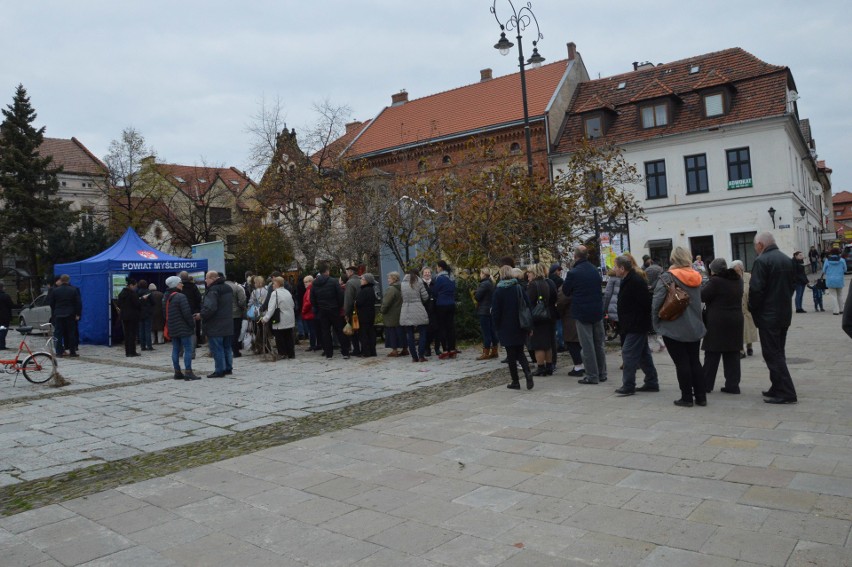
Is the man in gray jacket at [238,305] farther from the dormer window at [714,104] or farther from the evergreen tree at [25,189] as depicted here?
the evergreen tree at [25,189]

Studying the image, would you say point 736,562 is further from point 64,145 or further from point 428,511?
point 64,145

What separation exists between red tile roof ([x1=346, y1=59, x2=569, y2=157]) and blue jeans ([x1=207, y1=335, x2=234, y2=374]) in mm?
26781

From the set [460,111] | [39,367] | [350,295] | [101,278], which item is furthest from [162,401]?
[460,111]

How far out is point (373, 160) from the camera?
45.0 meters

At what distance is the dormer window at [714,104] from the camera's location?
1352 inches

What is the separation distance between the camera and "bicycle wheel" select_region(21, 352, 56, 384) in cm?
1191

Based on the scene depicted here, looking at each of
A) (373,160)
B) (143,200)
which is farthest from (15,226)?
(373,160)

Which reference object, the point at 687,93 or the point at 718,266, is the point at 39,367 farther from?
the point at 687,93

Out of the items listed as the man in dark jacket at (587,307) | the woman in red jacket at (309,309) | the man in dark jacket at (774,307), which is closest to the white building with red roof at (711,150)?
the woman in red jacket at (309,309)

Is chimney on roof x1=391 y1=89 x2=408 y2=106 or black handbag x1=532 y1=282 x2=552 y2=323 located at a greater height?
chimney on roof x1=391 y1=89 x2=408 y2=106

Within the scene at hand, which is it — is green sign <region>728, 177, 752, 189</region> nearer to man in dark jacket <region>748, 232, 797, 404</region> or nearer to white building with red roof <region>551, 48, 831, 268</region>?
white building with red roof <region>551, 48, 831, 268</region>

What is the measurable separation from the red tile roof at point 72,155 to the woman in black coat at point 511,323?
6213 cm

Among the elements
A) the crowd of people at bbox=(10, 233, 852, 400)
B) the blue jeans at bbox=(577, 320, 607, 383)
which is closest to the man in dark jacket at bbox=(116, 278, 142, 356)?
the crowd of people at bbox=(10, 233, 852, 400)

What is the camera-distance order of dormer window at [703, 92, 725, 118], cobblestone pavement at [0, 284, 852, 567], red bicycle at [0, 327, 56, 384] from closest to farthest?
cobblestone pavement at [0, 284, 852, 567] < red bicycle at [0, 327, 56, 384] < dormer window at [703, 92, 725, 118]
